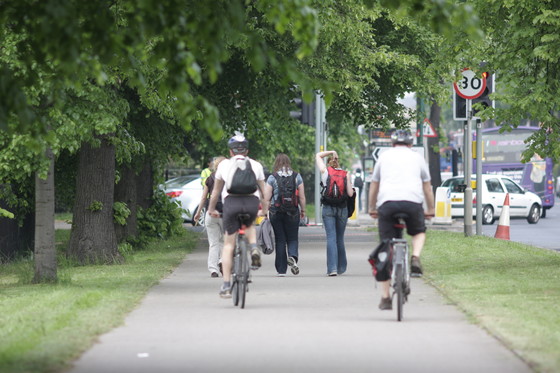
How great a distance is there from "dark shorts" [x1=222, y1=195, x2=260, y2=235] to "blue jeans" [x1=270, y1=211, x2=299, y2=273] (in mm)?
3840

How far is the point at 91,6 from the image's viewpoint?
22.5 feet

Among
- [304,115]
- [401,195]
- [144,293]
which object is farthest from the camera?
[304,115]

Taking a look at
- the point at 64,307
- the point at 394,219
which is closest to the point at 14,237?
the point at 64,307

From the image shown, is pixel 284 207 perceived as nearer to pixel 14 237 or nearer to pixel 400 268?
pixel 400 268

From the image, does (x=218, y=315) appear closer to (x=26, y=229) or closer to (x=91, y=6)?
(x=91, y=6)

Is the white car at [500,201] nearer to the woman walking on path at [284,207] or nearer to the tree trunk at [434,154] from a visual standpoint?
the tree trunk at [434,154]

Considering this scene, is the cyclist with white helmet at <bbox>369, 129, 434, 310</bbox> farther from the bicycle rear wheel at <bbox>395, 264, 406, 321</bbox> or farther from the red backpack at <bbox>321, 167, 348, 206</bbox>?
the red backpack at <bbox>321, 167, 348, 206</bbox>

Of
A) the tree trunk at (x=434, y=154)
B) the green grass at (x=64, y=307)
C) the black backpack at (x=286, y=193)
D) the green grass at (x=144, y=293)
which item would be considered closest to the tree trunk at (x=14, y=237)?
the green grass at (x=144, y=293)

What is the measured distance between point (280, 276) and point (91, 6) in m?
9.14

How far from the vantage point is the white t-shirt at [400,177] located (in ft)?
34.0

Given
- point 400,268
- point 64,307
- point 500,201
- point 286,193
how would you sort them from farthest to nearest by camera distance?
point 500,201
point 286,193
point 64,307
point 400,268

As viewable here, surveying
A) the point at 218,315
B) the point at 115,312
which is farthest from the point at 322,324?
the point at 115,312

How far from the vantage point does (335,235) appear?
1559cm

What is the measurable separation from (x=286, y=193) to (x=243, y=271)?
Result: 4173 mm
